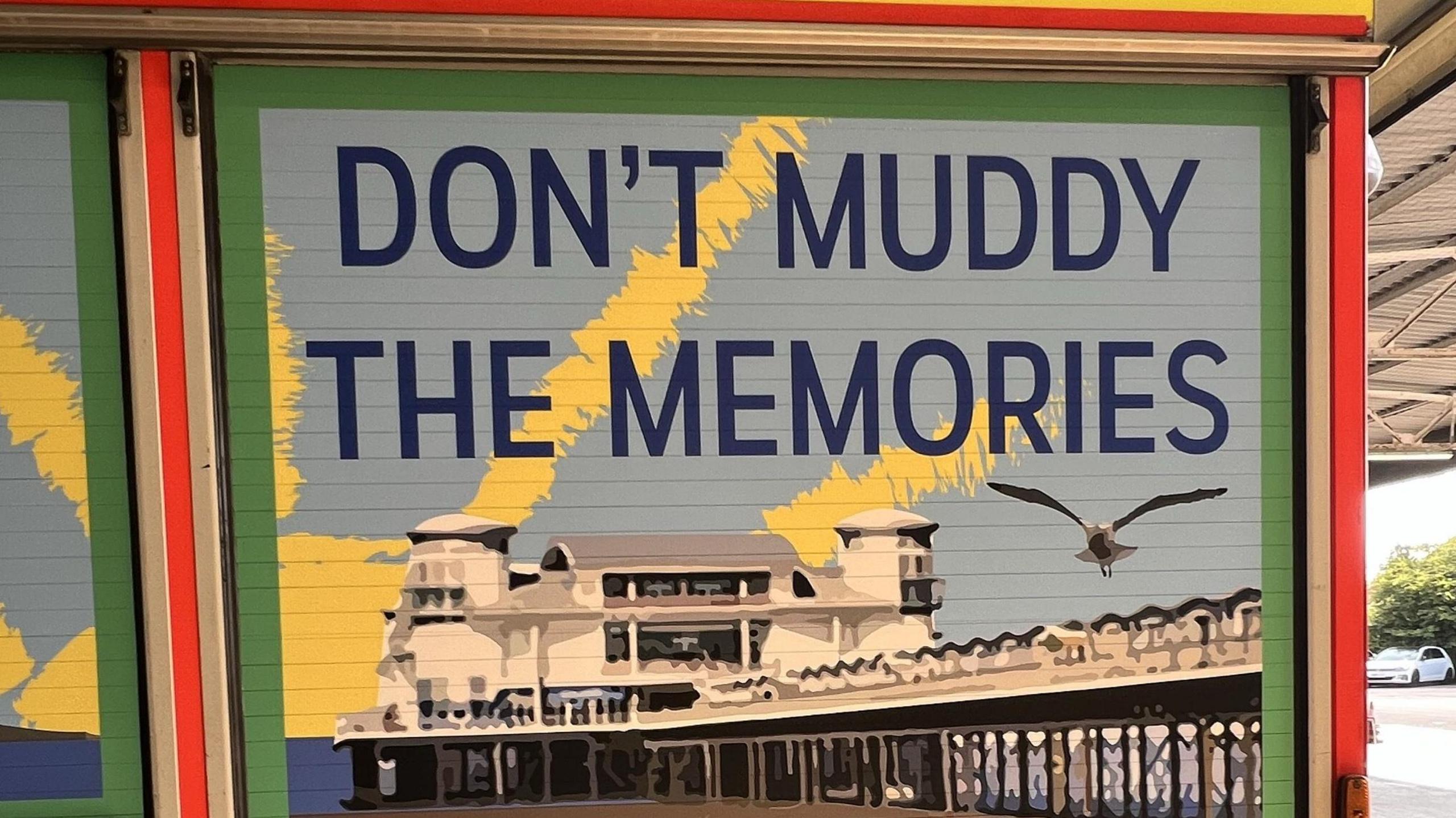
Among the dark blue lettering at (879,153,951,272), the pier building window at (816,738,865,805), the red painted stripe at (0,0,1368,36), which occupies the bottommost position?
the pier building window at (816,738,865,805)

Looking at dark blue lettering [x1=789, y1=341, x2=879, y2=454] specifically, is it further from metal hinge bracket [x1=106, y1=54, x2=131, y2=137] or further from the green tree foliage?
the green tree foliage

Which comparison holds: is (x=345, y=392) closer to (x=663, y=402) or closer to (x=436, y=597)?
(x=436, y=597)

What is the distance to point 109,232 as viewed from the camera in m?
1.42

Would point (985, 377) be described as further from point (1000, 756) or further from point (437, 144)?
point (437, 144)

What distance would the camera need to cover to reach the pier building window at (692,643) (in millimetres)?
1467

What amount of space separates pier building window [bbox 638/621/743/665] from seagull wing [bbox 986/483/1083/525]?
518 millimetres

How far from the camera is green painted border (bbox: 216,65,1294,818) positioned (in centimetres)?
143

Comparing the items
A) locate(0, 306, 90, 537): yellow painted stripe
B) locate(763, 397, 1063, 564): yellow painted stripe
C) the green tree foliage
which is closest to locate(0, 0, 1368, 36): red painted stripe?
locate(0, 306, 90, 537): yellow painted stripe

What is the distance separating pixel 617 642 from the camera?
1.46 metres

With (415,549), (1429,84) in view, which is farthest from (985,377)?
(1429,84)

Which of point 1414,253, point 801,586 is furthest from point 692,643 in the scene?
point 1414,253

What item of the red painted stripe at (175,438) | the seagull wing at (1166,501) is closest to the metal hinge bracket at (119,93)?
the red painted stripe at (175,438)

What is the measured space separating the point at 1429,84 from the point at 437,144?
4982 millimetres

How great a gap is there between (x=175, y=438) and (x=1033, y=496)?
1445 millimetres
